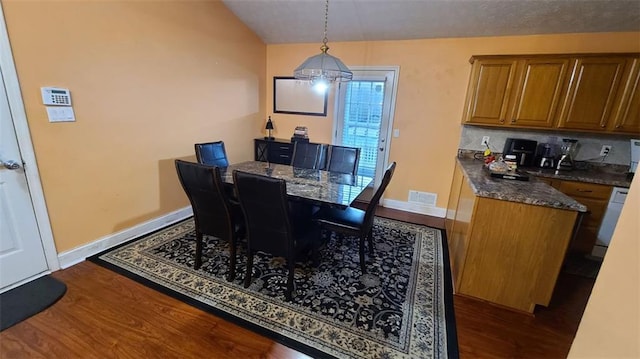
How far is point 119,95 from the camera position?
8.03ft

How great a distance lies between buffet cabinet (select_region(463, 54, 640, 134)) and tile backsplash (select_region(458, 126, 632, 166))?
11.1 inches

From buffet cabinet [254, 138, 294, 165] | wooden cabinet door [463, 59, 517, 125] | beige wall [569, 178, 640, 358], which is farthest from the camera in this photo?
buffet cabinet [254, 138, 294, 165]

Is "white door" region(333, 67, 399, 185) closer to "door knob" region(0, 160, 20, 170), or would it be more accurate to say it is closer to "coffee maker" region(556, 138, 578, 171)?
"coffee maker" region(556, 138, 578, 171)

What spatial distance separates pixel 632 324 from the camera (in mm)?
643

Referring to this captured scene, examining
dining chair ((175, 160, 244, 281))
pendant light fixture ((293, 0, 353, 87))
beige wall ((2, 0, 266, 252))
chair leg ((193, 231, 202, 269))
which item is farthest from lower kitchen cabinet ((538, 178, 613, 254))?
beige wall ((2, 0, 266, 252))

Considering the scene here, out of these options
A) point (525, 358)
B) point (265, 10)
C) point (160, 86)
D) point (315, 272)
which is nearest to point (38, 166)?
point (160, 86)

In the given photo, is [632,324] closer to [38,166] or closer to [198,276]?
[198,276]

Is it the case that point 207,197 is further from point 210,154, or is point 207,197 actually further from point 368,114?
point 368,114

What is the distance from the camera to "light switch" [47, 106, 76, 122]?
6.61 ft

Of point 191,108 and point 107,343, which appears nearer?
point 107,343

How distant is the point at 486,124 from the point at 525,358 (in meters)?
2.35

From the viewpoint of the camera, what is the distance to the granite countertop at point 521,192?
1.72 meters

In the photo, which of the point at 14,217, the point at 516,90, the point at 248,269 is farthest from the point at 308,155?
the point at 14,217

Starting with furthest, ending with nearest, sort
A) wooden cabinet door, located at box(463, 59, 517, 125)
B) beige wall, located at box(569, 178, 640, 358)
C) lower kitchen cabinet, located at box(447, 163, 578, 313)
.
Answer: wooden cabinet door, located at box(463, 59, 517, 125) → lower kitchen cabinet, located at box(447, 163, 578, 313) → beige wall, located at box(569, 178, 640, 358)
